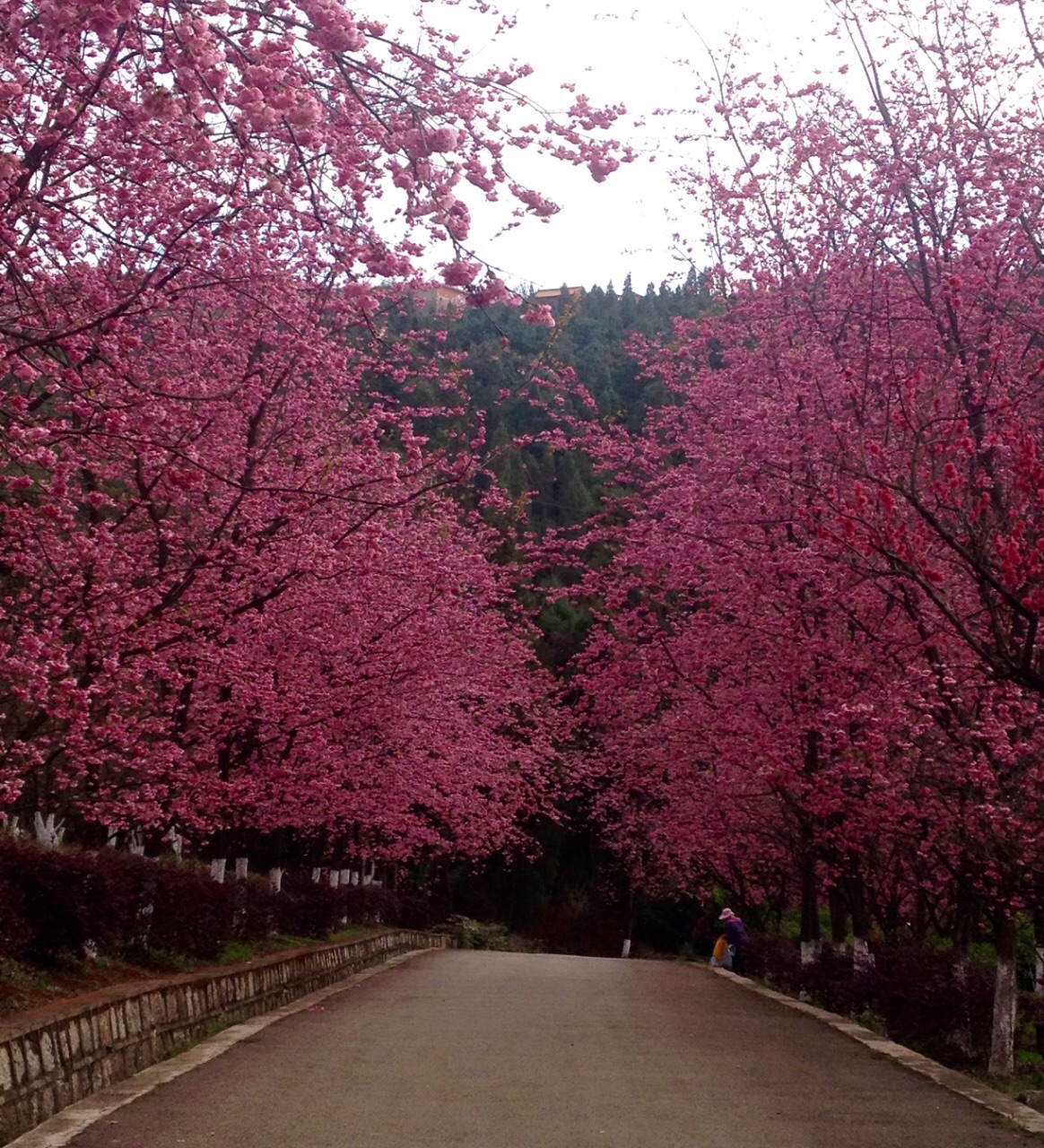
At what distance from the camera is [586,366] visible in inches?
2625

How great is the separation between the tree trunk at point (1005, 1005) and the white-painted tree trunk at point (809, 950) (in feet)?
24.5

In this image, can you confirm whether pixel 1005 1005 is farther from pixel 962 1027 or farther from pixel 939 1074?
pixel 962 1027

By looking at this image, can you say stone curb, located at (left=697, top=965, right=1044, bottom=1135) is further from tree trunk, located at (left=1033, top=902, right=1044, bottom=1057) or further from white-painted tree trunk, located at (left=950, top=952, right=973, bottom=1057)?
tree trunk, located at (left=1033, top=902, right=1044, bottom=1057)

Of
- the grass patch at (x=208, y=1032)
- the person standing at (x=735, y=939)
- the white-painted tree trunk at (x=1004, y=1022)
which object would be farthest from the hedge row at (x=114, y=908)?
the person standing at (x=735, y=939)

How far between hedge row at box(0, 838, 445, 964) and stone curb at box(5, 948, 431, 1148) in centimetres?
138

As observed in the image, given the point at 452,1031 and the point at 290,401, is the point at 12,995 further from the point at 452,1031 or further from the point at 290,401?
the point at 290,401

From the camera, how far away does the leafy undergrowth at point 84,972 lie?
10383 mm

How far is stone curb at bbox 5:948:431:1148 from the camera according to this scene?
7551mm

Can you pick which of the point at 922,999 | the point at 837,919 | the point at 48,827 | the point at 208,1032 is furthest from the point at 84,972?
the point at 48,827

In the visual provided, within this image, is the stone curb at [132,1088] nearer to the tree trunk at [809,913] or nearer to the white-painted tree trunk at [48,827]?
the tree trunk at [809,913]

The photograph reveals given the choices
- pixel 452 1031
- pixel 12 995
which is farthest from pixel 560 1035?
pixel 12 995

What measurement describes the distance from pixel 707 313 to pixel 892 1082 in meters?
12.2

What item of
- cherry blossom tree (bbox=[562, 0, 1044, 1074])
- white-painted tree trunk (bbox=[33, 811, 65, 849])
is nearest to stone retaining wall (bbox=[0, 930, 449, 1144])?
cherry blossom tree (bbox=[562, 0, 1044, 1074])

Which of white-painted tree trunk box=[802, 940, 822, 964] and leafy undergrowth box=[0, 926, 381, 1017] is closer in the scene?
leafy undergrowth box=[0, 926, 381, 1017]
